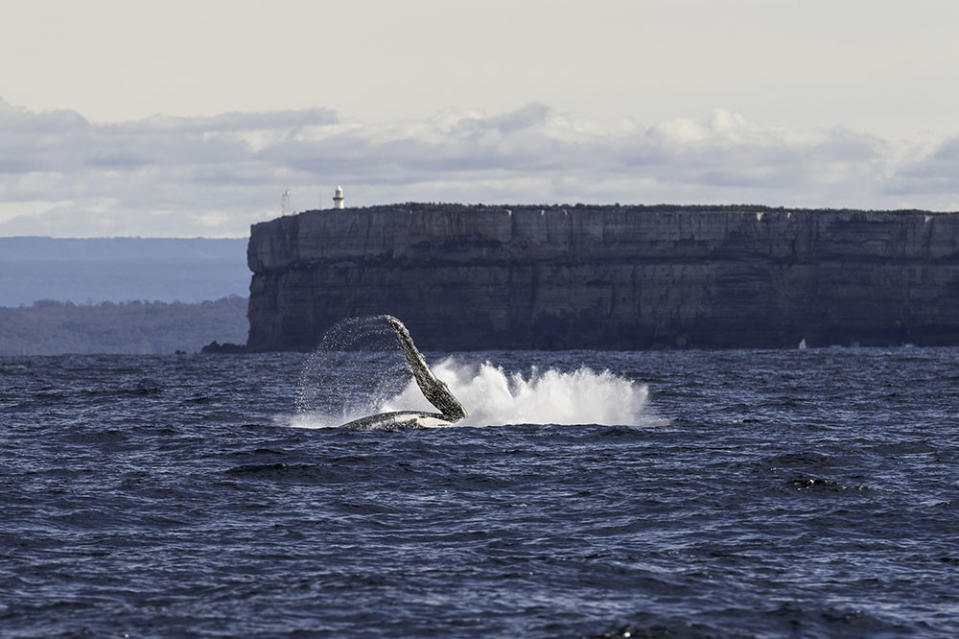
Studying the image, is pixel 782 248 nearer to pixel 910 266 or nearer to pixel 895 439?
pixel 910 266

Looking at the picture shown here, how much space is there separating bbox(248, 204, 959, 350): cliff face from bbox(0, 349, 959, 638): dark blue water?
4989 inches

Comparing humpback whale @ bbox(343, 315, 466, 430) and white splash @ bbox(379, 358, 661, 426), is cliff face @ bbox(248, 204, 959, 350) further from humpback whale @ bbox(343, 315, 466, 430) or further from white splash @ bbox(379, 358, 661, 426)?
humpback whale @ bbox(343, 315, 466, 430)

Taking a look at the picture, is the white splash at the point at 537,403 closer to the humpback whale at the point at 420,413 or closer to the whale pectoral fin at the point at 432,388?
the whale pectoral fin at the point at 432,388

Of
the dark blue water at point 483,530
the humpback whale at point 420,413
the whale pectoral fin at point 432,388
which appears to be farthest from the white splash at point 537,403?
the dark blue water at point 483,530

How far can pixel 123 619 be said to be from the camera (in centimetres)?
1695

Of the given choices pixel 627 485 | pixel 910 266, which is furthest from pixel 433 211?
pixel 627 485

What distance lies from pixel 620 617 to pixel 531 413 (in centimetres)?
2489

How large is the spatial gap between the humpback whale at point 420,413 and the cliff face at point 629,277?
126 metres

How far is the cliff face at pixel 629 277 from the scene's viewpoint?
16388 centimetres

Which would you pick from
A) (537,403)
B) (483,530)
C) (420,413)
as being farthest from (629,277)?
(483,530)

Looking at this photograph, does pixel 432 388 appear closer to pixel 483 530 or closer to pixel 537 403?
pixel 537 403

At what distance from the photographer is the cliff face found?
163875 mm

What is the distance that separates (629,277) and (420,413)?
132 metres

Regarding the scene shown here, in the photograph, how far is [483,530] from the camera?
22188 millimetres
